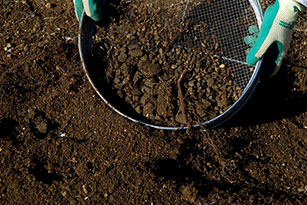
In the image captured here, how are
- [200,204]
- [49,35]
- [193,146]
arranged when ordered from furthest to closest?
[49,35], [193,146], [200,204]

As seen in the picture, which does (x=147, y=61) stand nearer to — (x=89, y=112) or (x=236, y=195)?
(x=89, y=112)

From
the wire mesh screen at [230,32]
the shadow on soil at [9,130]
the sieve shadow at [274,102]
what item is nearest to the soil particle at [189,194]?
the sieve shadow at [274,102]

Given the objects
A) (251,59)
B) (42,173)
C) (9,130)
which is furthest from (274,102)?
(9,130)

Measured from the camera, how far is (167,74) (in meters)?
1.86

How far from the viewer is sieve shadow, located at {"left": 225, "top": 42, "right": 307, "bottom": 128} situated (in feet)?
6.53

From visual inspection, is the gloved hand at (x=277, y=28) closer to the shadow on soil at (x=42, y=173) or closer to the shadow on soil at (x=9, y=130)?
the shadow on soil at (x=42, y=173)

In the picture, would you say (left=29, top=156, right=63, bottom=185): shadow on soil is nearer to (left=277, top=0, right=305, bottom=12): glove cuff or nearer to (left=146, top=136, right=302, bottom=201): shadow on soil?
(left=146, top=136, right=302, bottom=201): shadow on soil

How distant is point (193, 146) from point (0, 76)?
123cm

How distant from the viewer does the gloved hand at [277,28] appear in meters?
1.64

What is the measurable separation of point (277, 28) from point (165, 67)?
0.62 meters

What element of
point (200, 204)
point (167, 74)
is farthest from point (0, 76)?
point (200, 204)

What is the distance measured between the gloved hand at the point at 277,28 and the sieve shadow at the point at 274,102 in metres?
0.27

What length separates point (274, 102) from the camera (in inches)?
79.7

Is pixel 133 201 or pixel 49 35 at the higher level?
pixel 49 35
